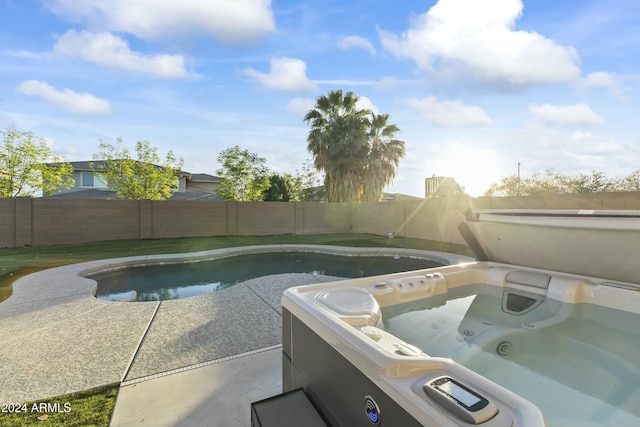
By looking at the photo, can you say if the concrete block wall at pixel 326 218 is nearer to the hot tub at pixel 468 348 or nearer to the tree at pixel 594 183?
the tree at pixel 594 183

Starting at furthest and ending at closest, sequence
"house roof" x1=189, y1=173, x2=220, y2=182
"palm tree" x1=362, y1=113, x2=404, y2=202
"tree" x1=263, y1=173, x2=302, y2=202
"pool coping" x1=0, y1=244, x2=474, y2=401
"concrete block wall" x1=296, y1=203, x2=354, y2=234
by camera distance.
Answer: "house roof" x1=189, y1=173, x2=220, y2=182 < "tree" x1=263, y1=173, x2=302, y2=202 < "palm tree" x1=362, y1=113, x2=404, y2=202 < "concrete block wall" x1=296, y1=203, x2=354, y2=234 < "pool coping" x1=0, y1=244, x2=474, y2=401

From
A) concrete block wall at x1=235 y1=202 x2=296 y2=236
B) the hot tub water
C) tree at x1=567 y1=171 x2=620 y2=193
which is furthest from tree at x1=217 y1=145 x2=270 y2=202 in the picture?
the hot tub water

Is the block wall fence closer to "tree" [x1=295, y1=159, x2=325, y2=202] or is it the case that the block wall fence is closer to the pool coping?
the pool coping

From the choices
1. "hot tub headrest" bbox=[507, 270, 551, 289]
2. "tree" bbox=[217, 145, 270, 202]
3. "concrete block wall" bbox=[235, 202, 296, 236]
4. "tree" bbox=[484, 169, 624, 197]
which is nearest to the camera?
"hot tub headrest" bbox=[507, 270, 551, 289]

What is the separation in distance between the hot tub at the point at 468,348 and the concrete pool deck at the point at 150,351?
0.49 metres

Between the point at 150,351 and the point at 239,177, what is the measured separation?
1322 centimetres

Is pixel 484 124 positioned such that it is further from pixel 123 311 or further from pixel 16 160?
pixel 16 160

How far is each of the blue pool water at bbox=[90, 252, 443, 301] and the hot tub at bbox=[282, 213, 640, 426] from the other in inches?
144

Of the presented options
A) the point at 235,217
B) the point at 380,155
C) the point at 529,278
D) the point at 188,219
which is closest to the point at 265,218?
the point at 235,217

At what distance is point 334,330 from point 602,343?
7.34ft

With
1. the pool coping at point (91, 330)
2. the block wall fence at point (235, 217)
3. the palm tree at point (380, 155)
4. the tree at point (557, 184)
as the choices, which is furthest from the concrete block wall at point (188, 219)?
the tree at point (557, 184)

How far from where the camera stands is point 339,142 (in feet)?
44.9

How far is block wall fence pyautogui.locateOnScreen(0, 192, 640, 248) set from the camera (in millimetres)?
8062

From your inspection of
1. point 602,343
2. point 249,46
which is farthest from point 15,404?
point 249,46
